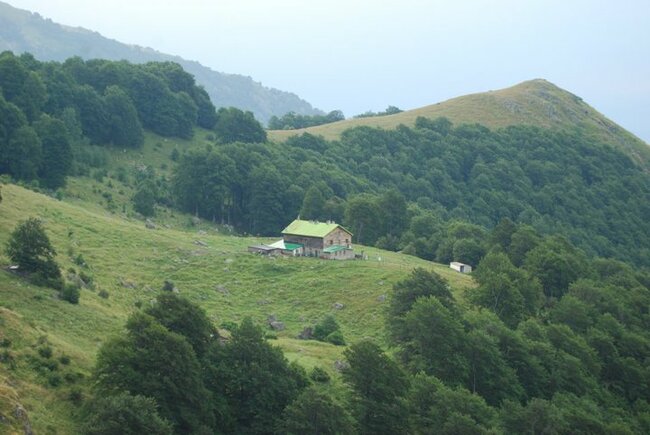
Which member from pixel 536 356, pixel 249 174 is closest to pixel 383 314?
pixel 536 356

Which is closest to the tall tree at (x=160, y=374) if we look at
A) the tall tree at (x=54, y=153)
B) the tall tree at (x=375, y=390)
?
the tall tree at (x=375, y=390)

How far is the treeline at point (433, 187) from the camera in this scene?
4188 inches

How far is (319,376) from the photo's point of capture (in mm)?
47625

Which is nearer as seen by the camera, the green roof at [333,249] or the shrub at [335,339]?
the shrub at [335,339]

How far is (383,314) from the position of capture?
213 feet

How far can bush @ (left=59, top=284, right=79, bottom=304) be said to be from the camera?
46.2 meters

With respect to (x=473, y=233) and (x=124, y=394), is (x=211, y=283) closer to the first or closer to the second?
(x=124, y=394)

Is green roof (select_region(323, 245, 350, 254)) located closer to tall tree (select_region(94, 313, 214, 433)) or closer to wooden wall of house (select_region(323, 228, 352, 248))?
wooden wall of house (select_region(323, 228, 352, 248))

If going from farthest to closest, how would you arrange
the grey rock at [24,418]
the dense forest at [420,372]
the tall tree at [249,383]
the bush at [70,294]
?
1. the bush at [70,294]
2. the tall tree at [249,383]
3. the dense forest at [420,372]
4. the grey rock at [24,418]

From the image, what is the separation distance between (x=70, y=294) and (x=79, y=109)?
251ft

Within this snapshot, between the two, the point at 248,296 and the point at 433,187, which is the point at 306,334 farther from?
the point at 433,187

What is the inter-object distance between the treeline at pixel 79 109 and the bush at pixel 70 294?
47662 mm

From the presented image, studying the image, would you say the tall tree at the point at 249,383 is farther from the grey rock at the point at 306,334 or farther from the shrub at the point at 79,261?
the shrub at the point at 79,261

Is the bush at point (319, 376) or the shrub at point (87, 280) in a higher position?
the shrub at point (87, 280)
